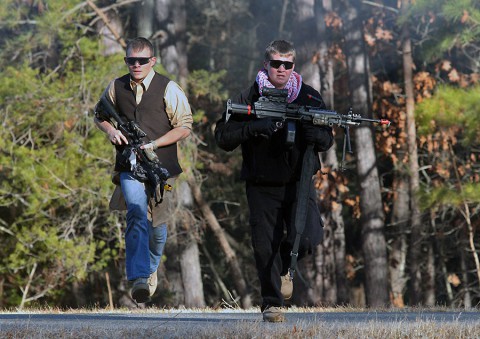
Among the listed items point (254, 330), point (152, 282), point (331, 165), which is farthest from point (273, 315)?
point (331, 165)

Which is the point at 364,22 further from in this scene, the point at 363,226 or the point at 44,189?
the point at 44,189

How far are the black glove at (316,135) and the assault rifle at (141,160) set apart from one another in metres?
1.25

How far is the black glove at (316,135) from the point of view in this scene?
9.40 meters

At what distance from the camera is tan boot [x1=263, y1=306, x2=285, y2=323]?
9477mm

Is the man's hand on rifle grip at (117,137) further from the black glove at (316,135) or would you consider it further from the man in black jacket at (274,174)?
the black glove at (316,135)

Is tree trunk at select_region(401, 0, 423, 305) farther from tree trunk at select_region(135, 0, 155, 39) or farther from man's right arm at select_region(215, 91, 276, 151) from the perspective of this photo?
man's right arm at select_region(215, 91, 276, 151)

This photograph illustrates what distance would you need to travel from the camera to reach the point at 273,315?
9477 millimetres

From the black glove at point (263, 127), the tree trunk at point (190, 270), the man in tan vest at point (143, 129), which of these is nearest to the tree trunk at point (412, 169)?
the tree trunk at point (190, 270)

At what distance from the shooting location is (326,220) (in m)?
27.5

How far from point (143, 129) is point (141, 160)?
260 millimetres

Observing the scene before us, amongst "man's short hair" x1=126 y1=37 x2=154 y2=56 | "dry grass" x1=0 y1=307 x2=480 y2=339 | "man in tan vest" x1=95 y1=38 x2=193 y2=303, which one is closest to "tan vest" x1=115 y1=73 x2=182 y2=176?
"man in tan vest" x1=95 y1=38 x2=193 y2=303

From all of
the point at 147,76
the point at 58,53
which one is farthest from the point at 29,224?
the point at 147,76

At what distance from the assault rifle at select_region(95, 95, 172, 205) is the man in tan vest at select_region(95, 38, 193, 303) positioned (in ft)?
0.15

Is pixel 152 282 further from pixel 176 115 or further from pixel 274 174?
pixel 274 174
